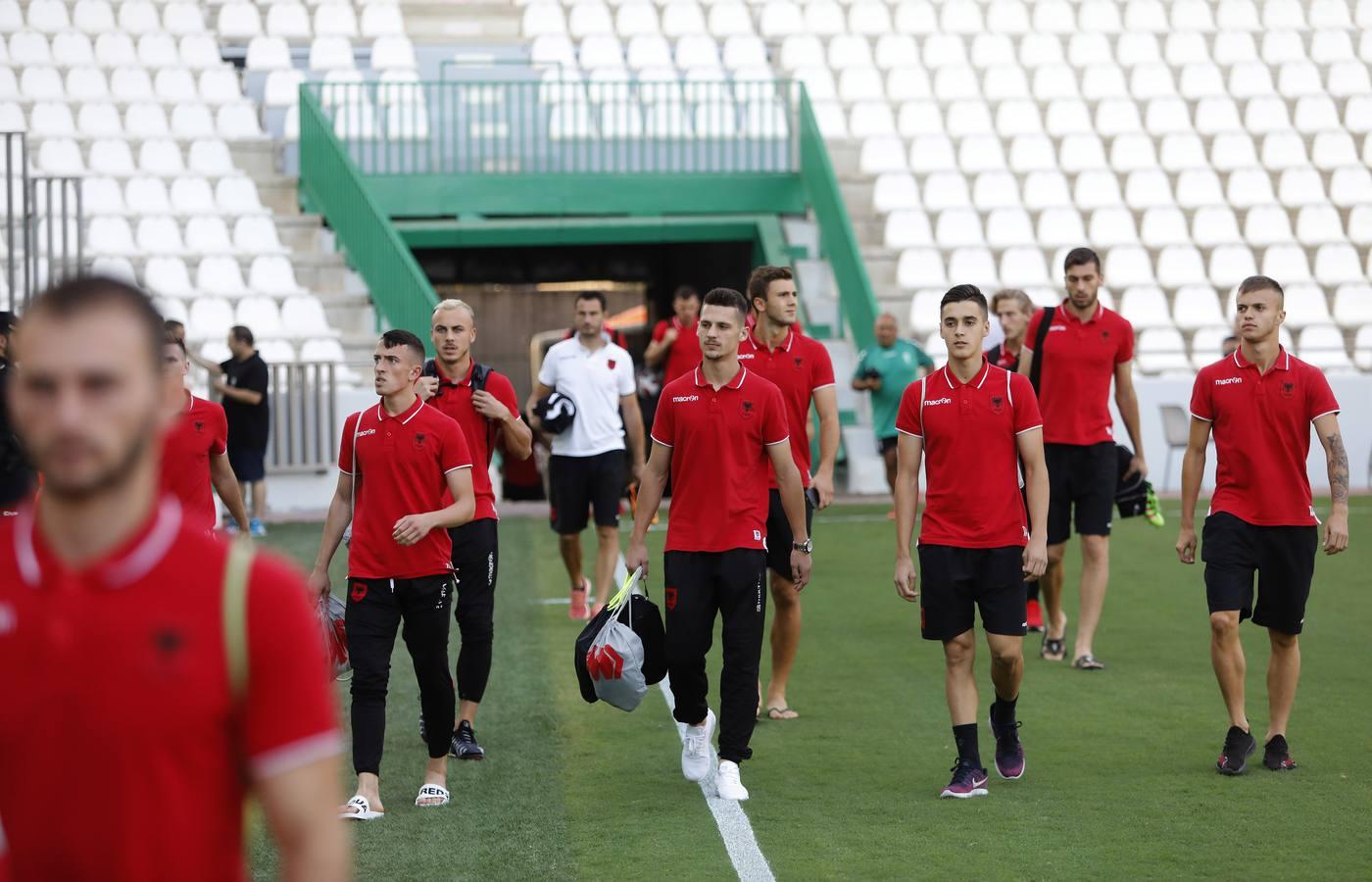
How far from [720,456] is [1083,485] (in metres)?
3.37

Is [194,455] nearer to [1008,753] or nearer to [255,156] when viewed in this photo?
[1008,753]

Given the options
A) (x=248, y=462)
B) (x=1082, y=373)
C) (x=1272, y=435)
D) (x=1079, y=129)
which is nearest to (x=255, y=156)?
(x=248, y=462)

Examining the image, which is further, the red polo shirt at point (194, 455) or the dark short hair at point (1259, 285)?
the dark short hair at point (1259, 285)

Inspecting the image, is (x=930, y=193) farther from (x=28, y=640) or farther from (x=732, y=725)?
(x=28, y=640)

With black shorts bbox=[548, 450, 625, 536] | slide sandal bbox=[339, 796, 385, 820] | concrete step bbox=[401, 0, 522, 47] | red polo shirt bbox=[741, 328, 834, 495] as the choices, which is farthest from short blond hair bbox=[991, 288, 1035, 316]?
concrete step bbox=[401, 0, 522, 47]

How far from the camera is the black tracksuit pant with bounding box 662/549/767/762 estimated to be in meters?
6.50

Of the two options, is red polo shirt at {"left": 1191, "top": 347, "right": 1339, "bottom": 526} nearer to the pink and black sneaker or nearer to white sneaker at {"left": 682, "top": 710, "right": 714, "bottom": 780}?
the pink and black sneaker

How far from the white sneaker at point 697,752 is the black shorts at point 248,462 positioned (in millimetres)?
9272

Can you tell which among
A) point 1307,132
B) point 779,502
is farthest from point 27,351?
point 1307,132

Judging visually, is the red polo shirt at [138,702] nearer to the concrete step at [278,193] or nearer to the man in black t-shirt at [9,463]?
the man in black t-shirt at [9,463]

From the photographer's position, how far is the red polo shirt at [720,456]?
6492 millimetres

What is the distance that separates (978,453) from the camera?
6.36m

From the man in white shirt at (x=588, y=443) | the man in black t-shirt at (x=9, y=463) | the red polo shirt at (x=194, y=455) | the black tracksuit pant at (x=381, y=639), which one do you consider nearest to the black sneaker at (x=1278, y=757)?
the black tracksuit pant at (x=381, y=639)

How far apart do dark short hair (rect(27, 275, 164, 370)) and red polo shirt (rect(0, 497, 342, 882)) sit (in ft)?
0.76
